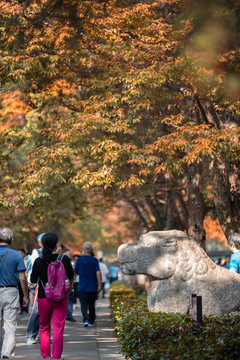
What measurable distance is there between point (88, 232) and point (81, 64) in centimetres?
5847

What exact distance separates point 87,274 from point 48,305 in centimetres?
562

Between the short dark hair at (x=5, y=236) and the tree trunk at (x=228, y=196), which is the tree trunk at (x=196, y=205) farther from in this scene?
the short dark hair at (x=5, y=236)

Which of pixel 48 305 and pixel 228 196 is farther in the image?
pixel 228 196

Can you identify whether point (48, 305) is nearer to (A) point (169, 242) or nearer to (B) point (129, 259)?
(B) point (129, 259)

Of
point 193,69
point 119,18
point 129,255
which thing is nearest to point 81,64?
point 119,18

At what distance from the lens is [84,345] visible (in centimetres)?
1087

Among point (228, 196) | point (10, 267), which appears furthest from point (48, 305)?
point (228, 196)

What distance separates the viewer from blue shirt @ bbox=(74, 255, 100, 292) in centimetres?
1357

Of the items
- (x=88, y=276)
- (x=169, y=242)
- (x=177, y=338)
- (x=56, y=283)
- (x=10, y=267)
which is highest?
(x=169, y=242)

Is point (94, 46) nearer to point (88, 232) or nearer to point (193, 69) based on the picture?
point (193, 69)

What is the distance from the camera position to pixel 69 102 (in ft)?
51.8

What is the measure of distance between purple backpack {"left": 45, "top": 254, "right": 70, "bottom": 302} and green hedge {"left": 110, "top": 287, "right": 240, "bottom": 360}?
937 millimetres

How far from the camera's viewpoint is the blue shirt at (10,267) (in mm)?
8016

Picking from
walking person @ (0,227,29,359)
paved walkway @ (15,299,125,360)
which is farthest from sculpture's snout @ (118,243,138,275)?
walking person @ (0,227,29,359)
